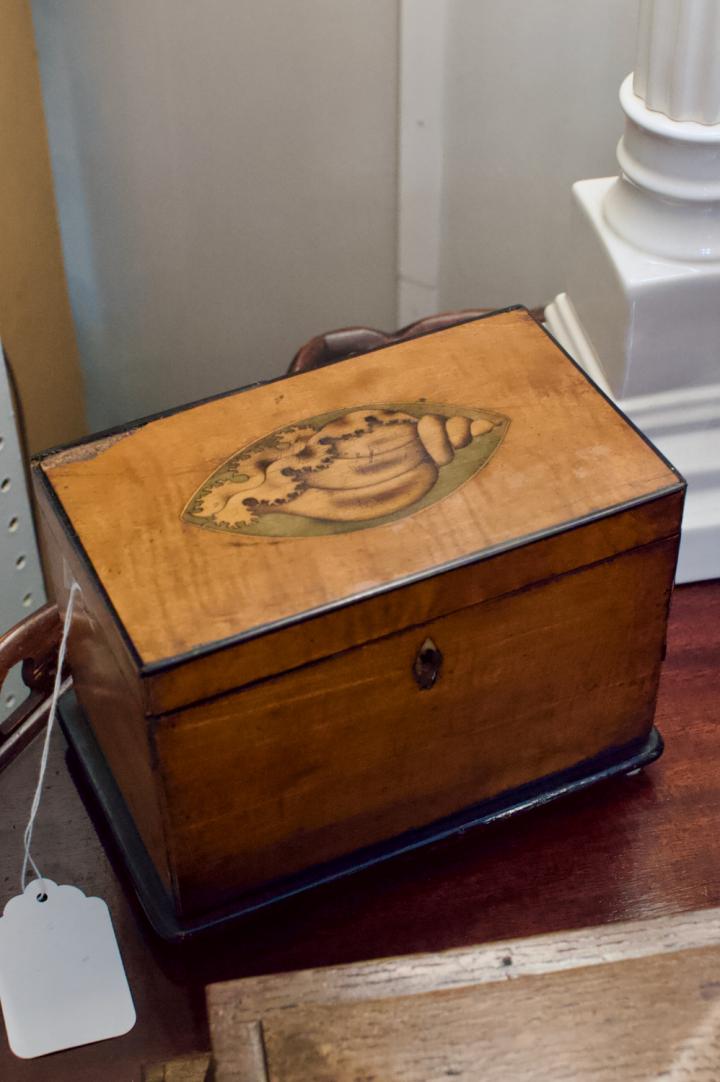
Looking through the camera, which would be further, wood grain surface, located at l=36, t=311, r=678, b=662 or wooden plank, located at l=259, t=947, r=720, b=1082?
wood grain surface, located at l=36, t=311, r=678, b=662

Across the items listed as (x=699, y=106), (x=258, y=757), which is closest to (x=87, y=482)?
(x=258, y=757)

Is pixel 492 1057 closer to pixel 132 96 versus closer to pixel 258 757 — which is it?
pixel 258 757

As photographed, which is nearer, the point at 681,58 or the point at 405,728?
the point at 405,728

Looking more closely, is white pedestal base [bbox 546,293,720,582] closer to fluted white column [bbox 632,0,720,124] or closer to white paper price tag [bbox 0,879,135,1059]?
fluted white column [bbox 632,0,720,124]

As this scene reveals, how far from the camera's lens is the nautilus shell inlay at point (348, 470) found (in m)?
0.73

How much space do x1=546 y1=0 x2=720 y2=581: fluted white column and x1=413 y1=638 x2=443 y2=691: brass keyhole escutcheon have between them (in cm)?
33

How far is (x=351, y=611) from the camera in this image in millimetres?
678

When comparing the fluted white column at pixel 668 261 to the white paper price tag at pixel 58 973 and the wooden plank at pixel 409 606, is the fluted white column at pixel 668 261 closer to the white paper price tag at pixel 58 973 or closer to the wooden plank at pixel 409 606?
the wooden plank at pixel 409 606

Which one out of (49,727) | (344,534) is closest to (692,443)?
(344,534)

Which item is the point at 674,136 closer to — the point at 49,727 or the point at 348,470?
the point at 348,470

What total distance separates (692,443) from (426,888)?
0.41m

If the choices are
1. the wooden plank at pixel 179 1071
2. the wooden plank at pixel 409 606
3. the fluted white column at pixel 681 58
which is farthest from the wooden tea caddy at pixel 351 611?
the fluted white column at pixel 681 58

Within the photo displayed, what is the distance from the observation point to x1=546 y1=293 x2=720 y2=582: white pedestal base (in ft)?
3.19

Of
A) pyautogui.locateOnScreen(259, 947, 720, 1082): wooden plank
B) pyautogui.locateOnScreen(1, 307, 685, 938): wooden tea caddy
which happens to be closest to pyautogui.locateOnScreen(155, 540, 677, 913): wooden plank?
pyautogui.locateOnScreen(1, 307, 685, 938): wooden tea caddy
